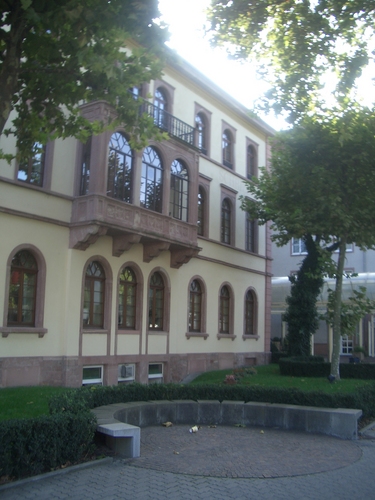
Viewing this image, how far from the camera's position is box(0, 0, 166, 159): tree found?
8.73m

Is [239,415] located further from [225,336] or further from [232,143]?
[232,143]

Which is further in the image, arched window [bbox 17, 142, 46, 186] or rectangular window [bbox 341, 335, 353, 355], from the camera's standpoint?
rectangular window [bbox 341, 335, 353, 355]

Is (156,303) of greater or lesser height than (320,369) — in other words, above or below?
above

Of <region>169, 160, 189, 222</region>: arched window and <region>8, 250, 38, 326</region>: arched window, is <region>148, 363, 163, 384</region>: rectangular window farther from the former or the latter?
<region>8, 250, 38, 326</region>: arched window

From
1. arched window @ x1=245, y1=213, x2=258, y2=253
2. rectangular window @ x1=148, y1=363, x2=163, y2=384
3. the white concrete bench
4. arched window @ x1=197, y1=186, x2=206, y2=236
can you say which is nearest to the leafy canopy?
arched window @ x1=197, y1=186, x2=206, y2=236

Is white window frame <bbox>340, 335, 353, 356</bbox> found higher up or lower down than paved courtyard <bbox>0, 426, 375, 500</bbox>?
higher up

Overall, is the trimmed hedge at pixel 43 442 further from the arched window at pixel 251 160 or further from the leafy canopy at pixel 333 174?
the arched window at pixel 251 160

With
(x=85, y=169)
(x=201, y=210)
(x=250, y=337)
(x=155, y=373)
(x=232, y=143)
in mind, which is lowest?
(x=155, y=373)

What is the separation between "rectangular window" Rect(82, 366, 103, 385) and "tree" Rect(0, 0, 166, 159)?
381 inches

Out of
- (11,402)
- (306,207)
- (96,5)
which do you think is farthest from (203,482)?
(306,207)

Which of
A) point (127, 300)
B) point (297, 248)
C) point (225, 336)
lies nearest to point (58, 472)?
point (127, 300)

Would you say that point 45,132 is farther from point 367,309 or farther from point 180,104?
point 180,104

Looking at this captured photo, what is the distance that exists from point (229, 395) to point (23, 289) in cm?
707

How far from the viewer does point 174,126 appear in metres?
22.8
